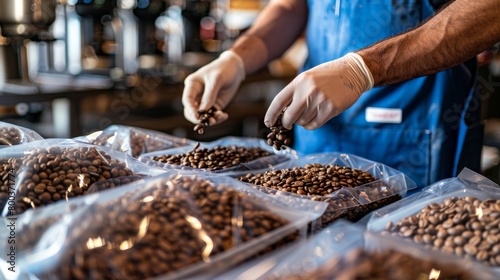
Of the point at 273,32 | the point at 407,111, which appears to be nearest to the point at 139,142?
the point at 273,32

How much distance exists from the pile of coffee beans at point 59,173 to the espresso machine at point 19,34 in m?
1.42

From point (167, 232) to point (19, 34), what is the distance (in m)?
1.99

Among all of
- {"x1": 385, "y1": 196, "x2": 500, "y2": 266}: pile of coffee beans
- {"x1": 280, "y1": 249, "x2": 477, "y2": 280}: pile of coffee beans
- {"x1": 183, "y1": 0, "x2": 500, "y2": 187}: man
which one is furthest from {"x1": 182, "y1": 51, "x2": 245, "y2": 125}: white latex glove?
{"x1": 280, "y1": 249, "x2": 477, "y2": 280}: pile of coffee beans

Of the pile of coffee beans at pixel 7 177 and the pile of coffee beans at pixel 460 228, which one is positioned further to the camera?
the pile of coffee beans at pixel 7 177

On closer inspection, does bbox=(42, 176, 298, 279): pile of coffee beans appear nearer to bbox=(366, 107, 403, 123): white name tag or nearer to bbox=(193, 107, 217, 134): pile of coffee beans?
bbox=(193, 107, 217, 134): pile of coffee beans

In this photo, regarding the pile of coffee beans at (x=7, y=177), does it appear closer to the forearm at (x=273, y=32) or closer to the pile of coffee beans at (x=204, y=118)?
the pile of coffee beans at (x=204, y=118)

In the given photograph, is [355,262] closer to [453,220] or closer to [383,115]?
[453,220]

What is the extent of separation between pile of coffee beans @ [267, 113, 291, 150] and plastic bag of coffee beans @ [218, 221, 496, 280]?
1.80 feet

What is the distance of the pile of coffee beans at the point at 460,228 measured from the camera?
0.96 m

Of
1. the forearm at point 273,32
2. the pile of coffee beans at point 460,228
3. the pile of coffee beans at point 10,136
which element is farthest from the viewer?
the forearm at point 273,32

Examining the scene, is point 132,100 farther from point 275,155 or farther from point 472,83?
point 472,83

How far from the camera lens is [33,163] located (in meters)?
1.15

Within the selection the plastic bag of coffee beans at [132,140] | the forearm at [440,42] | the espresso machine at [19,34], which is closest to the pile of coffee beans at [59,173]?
the plastic bag of coffee beans at [132,140]

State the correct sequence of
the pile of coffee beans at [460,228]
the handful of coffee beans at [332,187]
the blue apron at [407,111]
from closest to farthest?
the pile of coffee beans at [460,228]
the handful of coffee beans at [332,187]
the blue apron at [407,111]
